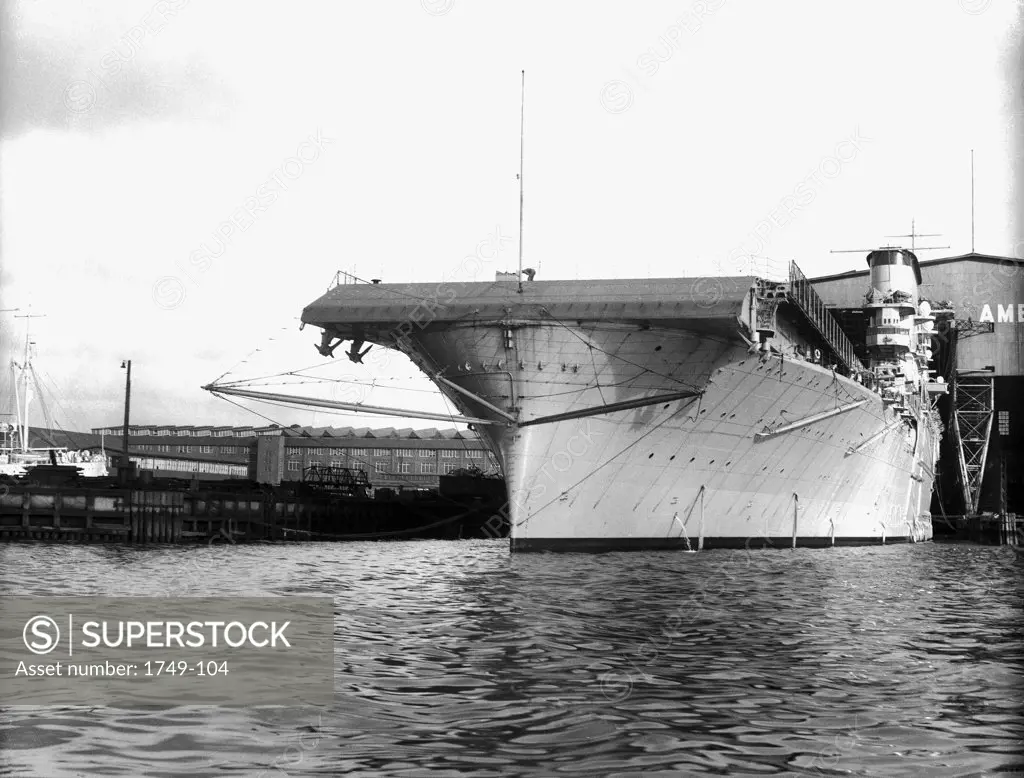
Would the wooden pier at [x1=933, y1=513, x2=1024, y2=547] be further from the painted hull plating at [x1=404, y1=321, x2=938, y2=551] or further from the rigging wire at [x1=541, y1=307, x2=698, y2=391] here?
the rigging wire at [x1=541, y1=307, x2=698, y2=391]

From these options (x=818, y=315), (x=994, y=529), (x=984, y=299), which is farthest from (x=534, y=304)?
(x=984, y=299)

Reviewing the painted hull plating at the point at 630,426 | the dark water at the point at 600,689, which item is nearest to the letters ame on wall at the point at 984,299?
the painted hull plating at the point at 630,426

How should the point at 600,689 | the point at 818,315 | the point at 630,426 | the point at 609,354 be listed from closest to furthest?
the point at 600,689
the point at 609,354
the point at 630,426
the point at 818,315

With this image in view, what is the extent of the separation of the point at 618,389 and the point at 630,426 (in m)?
1.07

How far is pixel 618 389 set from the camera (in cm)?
2852

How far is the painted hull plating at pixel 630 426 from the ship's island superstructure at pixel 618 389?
4cm

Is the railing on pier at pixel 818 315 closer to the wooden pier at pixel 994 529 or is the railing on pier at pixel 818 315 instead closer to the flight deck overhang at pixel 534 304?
the flight deck overhang at pixel 534 304

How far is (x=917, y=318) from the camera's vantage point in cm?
4850

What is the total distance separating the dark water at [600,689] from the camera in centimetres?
789

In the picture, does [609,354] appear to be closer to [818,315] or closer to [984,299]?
[818,315]

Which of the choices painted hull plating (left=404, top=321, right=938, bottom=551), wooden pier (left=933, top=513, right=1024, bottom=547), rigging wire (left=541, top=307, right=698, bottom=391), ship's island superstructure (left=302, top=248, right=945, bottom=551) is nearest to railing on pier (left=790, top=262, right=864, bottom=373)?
ship's island superstructure (left=302, top=248, right=945, bottom=551)

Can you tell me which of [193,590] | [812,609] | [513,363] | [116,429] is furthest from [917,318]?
[116,429]

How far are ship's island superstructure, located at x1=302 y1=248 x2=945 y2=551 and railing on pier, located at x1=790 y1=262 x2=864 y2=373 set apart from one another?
1.21m

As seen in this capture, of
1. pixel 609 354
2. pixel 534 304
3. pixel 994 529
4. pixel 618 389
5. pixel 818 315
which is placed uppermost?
pixel 818 315
